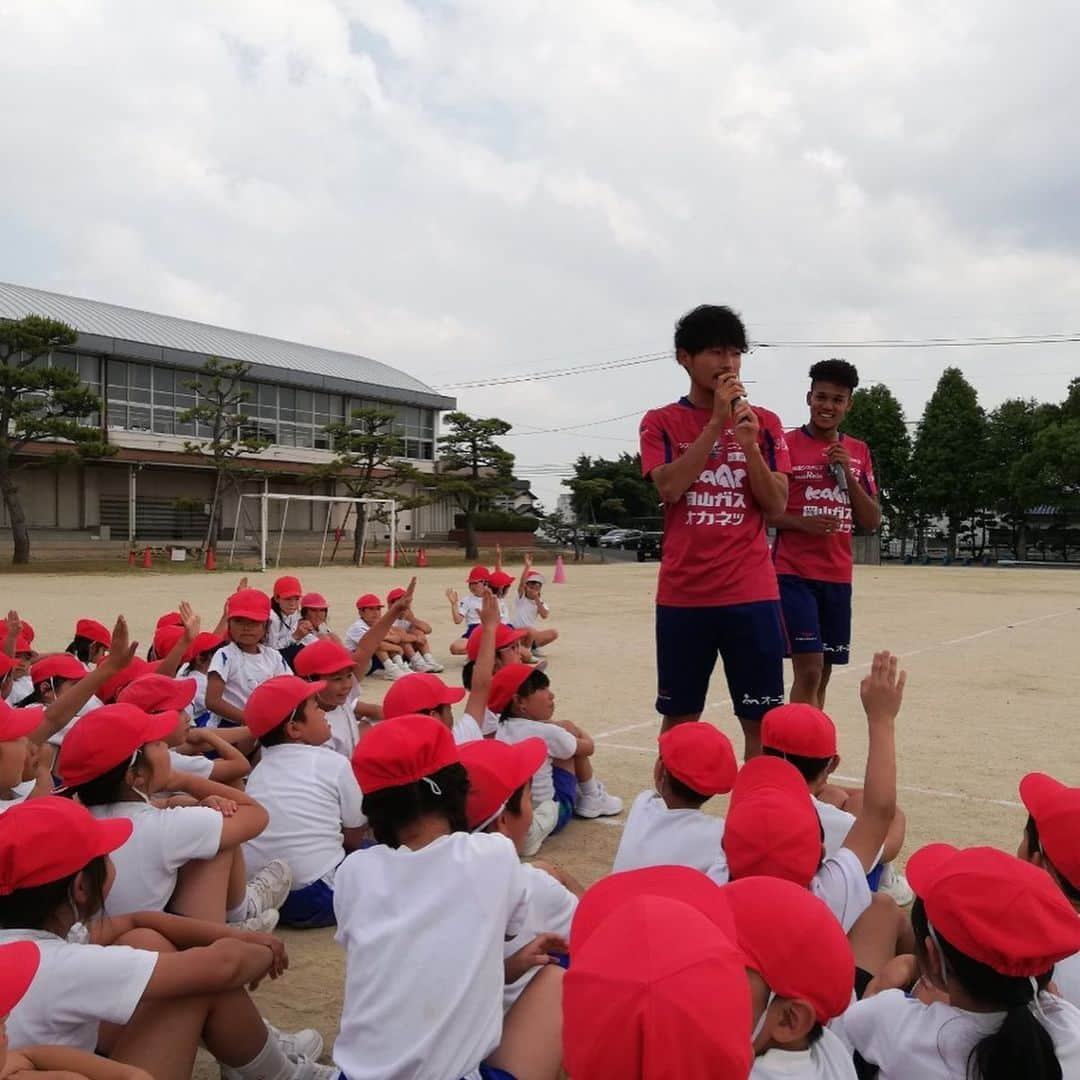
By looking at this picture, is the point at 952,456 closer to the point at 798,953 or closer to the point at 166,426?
the point at 166,426

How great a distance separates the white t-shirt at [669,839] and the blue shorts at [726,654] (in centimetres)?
99

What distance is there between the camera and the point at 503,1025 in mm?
2229

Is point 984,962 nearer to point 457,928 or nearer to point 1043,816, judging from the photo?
point 1043,816

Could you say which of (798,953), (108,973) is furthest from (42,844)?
(798,953)

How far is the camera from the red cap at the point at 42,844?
203 cm

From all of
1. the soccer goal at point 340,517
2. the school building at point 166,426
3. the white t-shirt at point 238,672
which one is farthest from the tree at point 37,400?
the white t-shirt at point 238,672

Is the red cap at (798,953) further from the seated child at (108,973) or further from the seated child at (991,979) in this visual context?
the seated child at (108,973)

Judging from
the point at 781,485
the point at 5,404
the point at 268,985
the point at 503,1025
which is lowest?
the point at 268,985

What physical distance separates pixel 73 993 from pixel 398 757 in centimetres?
83

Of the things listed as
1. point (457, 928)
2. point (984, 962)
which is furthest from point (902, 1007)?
point (457, 928)

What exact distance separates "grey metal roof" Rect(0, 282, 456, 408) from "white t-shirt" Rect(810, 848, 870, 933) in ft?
110

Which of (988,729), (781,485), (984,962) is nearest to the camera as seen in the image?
(984,962)

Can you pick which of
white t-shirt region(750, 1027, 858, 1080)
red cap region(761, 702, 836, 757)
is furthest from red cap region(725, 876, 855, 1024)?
red cap region(761, 702, 836, 757)

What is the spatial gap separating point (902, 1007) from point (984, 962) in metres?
0.27
